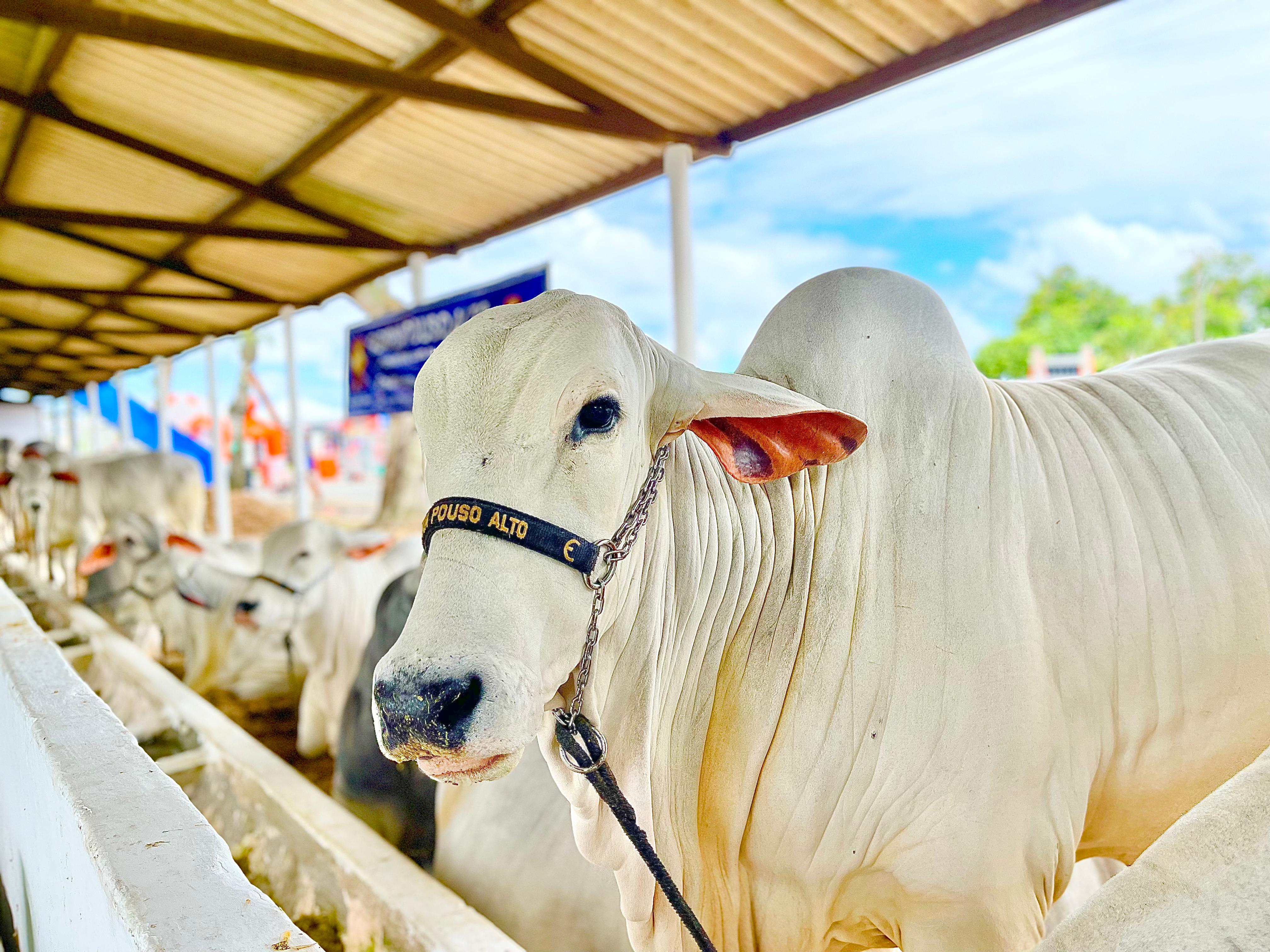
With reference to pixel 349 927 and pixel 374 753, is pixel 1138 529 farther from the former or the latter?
pixel 374 753

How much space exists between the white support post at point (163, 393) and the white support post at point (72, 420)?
8.43 meters

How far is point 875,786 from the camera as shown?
133 centimetres

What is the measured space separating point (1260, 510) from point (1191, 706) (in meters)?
0.37

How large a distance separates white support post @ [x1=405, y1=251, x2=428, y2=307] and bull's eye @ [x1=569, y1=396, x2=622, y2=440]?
5954 mm

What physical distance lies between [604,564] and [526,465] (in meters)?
0.18

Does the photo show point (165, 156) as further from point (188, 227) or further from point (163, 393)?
point (163, 393)

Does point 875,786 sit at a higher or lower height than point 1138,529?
lower

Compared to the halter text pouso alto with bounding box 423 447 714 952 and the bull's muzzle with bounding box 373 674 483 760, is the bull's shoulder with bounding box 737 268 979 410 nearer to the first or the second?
the halter text pouso alto with bounding box 423 447 714 952

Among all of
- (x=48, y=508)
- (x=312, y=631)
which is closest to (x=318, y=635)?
(x=312, y=631)

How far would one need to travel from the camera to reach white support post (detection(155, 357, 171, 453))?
1292cm

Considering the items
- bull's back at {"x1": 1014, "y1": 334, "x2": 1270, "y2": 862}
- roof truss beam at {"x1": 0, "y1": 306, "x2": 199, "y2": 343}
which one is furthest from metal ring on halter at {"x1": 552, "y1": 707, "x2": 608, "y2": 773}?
roof truss beam at {"x1": 0, "y1": 306, "x2": 199, "y2": 343}

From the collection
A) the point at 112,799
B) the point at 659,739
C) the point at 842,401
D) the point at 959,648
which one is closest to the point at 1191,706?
the point at 959,648

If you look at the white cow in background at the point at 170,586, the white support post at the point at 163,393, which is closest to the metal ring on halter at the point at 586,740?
the white cow in background at the point at 170,586

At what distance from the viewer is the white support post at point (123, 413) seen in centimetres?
1508
